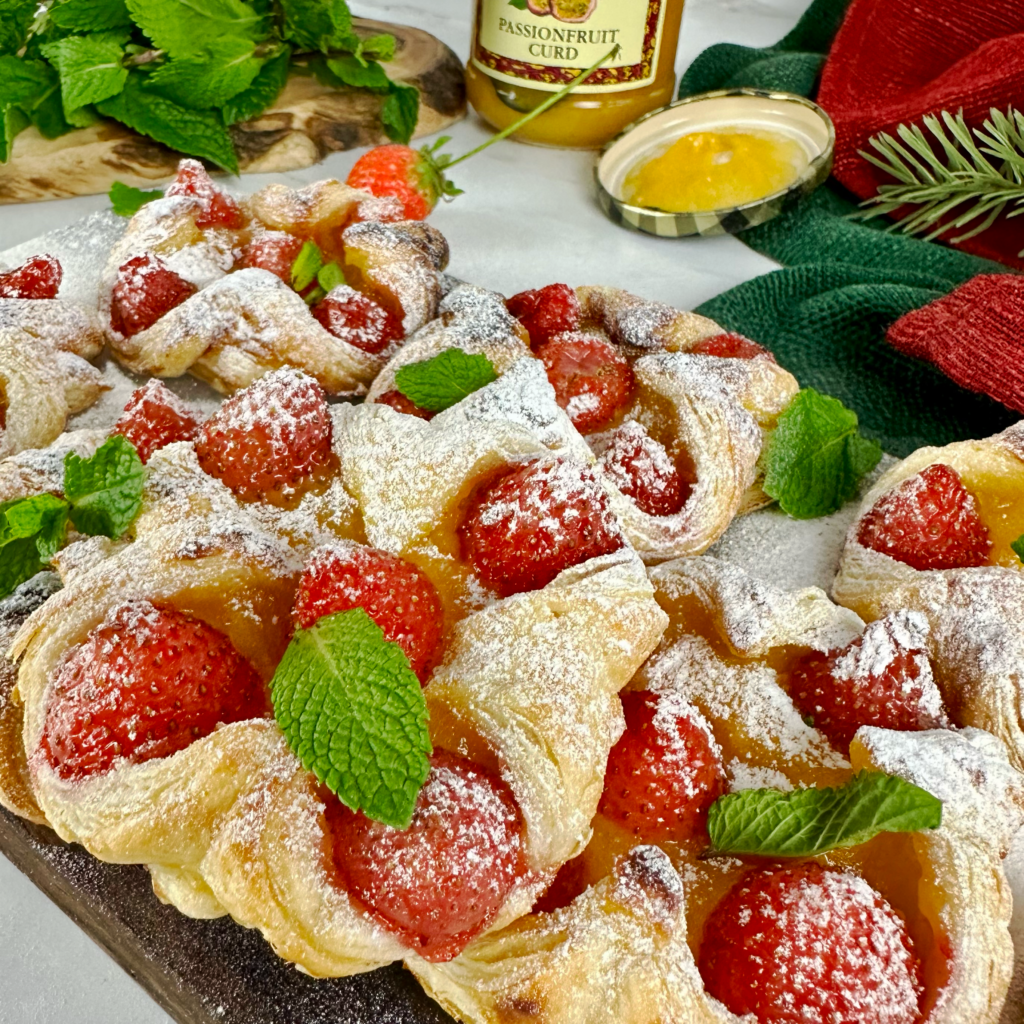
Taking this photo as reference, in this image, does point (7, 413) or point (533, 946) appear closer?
point (533, 946)

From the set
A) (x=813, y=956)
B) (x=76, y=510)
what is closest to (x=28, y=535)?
(x=76, y=510)

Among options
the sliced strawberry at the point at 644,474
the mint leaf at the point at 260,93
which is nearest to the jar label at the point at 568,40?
the mint leaf at the point at 260,93

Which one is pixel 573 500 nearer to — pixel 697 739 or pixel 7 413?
pixel 697 739

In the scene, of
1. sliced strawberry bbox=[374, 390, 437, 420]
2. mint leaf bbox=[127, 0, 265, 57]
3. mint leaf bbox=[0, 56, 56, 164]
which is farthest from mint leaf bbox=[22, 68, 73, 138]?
sliced strawberry bbox=[374, 390, 437, 420]

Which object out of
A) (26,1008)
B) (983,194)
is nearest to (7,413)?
(26,1008)

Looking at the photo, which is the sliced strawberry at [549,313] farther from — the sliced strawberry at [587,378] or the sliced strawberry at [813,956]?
the sliced strawberry at [813,956]

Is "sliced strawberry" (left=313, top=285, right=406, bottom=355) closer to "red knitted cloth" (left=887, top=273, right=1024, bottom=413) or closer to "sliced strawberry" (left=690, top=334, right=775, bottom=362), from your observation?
"sliced strawberry" (left=690, top=334, right=775, bottom=362)

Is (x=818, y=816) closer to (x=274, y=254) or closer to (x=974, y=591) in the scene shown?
(x=974, y=591)
